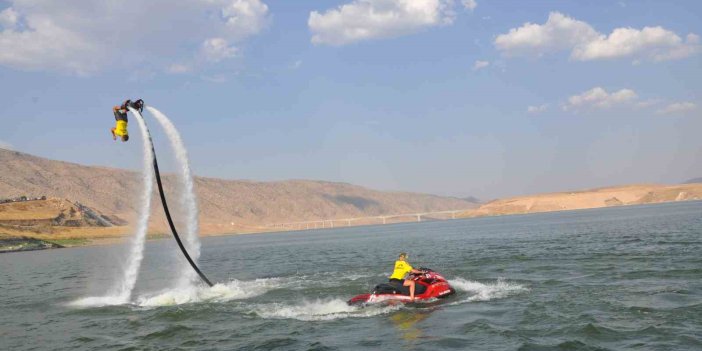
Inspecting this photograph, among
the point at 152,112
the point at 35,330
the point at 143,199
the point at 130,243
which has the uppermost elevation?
the point at 152,112

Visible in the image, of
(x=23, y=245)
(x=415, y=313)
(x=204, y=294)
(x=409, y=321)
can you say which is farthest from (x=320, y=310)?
(x=23, y=245)

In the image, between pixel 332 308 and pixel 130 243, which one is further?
pixel 130 243

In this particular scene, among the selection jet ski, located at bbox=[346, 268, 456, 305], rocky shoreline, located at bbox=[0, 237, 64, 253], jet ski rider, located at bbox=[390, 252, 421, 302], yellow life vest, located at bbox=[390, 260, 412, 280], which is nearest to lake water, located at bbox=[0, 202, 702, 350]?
jet ski, located at bbox=[346, 268, 456, 305]

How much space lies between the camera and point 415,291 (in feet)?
84.0

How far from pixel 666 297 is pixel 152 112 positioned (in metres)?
21.9

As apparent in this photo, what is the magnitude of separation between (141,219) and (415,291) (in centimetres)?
1304

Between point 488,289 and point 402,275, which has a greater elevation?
point 402,275

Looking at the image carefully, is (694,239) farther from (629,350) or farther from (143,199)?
(143,199)

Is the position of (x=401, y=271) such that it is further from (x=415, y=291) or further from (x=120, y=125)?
(x=120, y=125)

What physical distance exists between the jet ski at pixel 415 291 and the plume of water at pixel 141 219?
10080mm

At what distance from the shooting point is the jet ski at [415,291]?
25.4 metres

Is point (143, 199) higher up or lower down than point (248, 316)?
higher up

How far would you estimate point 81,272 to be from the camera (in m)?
54.7

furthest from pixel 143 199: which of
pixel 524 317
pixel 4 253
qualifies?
pixel 4 253
